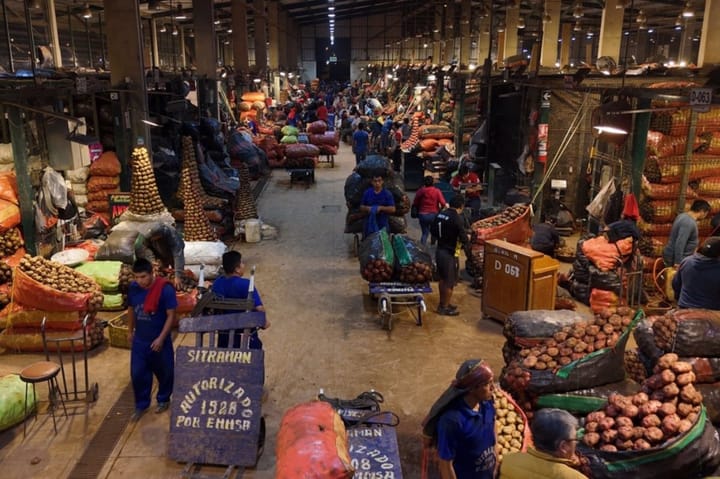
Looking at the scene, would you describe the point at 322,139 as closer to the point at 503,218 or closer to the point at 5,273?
the point at 503,218

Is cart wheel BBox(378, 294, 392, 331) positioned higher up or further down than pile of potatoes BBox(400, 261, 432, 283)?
further down

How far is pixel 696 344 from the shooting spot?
16.4 ft

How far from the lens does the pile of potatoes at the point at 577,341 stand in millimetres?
5184

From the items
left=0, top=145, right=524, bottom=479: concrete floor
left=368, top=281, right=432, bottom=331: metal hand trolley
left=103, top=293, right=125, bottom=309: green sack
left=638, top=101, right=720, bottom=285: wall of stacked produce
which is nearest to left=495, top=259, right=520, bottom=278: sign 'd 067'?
left=0, top=145, right=524, bottom=479: concrete floor

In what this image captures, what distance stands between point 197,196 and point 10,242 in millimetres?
3179

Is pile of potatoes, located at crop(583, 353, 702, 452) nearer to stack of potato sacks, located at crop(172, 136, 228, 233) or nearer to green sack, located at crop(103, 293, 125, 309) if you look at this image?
green sack, located at crop(103, 293, 125, 309)

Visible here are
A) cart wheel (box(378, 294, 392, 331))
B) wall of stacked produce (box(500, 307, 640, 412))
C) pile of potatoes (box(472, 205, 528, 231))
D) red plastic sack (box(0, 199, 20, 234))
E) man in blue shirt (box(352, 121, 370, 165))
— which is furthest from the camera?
man in blue shirt (box(352, 121, 370, 165))

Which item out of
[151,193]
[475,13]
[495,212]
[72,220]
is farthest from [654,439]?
[475,13]

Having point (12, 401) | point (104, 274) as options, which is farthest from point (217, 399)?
point (104, 274)

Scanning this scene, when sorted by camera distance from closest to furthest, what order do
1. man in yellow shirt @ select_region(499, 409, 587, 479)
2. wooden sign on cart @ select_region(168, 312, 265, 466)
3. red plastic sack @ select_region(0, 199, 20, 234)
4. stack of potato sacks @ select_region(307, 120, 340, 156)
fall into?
man in yellow shirt @ select_region(499, 409, 587, 479), wooden sign on cart @ select_region(168, 312, 265, 466), red plastic sack @ select_region(0, 199, 20, 234), stack of potato sacks @ select_region(307, 120, 340, 156)

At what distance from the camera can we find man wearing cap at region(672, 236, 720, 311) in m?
5.90

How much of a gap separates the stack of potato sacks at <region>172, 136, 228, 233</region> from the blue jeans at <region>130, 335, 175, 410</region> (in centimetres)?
541

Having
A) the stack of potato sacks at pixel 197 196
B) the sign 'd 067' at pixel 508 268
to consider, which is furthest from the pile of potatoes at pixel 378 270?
the stack of potato sacks at pixel 197 196

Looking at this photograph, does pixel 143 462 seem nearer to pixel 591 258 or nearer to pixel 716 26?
pixel 591 258
